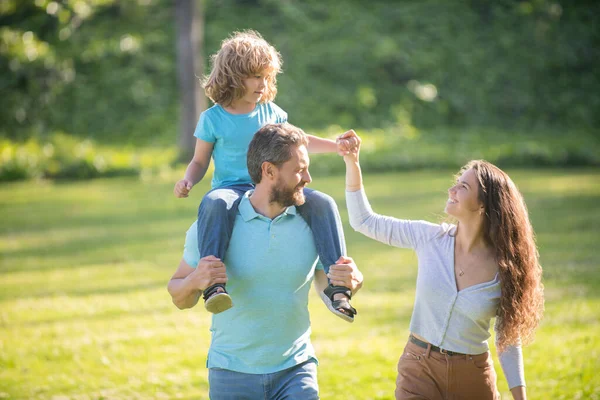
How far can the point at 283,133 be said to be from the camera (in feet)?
10.6

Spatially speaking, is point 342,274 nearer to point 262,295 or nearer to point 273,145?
point 262,295

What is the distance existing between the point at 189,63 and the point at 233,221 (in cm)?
1309

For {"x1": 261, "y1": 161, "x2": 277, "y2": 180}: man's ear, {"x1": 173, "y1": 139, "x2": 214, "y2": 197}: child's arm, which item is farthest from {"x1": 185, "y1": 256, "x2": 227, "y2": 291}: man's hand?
{"x1": 173, "y1": 139, "x2": 214, "y2": 197}: child's arm

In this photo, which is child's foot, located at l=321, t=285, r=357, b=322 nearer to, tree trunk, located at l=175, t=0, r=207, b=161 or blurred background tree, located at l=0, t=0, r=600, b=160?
tree trunk, located at l=175, t=0, r=207, b=161

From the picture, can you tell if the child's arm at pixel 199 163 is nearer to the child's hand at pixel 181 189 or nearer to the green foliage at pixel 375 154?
the child's hand at pixel 181 189

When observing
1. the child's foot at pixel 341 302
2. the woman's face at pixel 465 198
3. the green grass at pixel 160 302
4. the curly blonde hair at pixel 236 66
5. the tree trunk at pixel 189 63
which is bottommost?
the green grass at pixel 160 302

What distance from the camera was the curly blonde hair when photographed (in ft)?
11.6

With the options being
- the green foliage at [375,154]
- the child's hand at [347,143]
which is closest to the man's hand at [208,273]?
the child's hand at [347,143]

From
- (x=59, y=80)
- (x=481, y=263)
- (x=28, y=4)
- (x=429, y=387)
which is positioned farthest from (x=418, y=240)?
(x=59, y=80)

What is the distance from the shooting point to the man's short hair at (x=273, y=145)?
320 cm

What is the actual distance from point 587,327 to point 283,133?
17.1 ft

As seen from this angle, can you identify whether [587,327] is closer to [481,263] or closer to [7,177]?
[481,263]

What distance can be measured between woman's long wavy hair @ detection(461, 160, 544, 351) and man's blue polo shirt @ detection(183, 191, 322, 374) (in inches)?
34.7

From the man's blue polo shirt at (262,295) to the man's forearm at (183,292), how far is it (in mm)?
181
